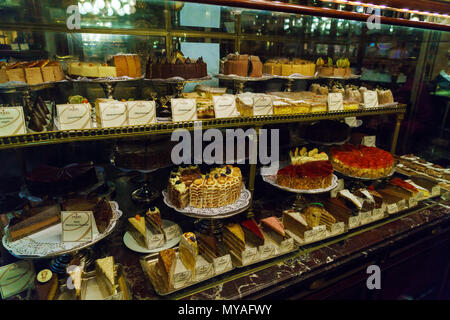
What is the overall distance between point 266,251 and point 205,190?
0.59 m

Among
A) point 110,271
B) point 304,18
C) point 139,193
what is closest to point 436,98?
point 304,18

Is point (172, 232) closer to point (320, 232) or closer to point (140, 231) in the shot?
point (140, 231)

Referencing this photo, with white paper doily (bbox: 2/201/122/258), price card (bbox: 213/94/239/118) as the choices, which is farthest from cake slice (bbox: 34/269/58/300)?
price card (bbox: 213/94/239/118)

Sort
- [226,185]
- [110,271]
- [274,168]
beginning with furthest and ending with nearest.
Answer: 1. [274,168]
2. [226,185]
3. [110,271]

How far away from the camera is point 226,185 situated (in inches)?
84.2

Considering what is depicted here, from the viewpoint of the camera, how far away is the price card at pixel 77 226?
177 cm

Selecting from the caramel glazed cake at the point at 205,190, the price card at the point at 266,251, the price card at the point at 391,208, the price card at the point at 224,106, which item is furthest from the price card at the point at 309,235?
the price card at the point at 224,106

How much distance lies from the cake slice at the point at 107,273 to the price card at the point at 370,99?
239cm

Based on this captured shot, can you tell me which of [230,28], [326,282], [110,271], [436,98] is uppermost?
[230,28]

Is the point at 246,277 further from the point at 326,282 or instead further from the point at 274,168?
the point at 274,168

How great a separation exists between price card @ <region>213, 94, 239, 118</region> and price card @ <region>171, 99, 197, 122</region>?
160mm

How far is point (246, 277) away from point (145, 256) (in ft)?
2.24

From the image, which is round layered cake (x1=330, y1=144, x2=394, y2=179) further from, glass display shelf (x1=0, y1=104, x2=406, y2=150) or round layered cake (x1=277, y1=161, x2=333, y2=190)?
glass display shelf (x1=0, y1=104, x2=406, y2=150)

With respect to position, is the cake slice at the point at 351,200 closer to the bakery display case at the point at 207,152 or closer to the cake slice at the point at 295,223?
the bakery display case at the point at 207,152
